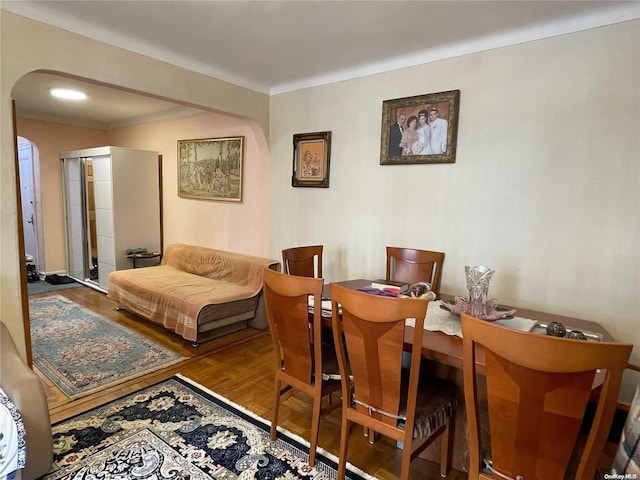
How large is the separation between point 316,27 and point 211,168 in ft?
8.15

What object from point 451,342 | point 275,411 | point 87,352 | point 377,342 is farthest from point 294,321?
point 87,352

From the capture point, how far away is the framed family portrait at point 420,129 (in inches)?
98.0

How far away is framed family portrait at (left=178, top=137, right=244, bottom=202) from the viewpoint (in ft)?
13.2

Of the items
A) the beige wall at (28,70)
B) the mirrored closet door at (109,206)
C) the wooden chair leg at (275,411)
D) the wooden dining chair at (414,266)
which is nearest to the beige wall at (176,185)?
the mirrored closet door at (109,206)

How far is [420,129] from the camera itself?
2623 mm

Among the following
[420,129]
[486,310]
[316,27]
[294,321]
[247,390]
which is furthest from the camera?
[420,129]

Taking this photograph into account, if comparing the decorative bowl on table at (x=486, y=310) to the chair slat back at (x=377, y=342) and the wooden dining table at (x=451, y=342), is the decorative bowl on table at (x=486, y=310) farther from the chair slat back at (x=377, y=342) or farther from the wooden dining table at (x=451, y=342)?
the chair slat back at (x=377, y=342)

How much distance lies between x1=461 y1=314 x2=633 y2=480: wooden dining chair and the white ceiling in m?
1.82

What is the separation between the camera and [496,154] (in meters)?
2.33

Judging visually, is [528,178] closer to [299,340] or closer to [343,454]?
[299,340]

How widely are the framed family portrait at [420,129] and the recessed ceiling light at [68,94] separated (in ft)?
11.2

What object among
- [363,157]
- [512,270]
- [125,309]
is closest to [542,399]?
[512,270]

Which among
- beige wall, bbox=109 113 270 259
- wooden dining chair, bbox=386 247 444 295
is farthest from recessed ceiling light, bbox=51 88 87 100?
wooden dining chair, bbox=386 247 444 295

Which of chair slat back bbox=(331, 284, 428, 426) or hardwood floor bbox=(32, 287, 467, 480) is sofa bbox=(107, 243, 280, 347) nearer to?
hardwood floor bbox=(32, 287, 467, 480)
